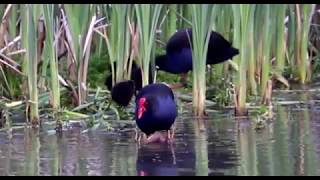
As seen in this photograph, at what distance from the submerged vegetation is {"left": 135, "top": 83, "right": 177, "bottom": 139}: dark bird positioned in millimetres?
873

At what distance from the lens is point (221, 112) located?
976cm

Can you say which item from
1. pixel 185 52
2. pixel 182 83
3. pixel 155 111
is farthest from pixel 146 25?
pixel 182 83

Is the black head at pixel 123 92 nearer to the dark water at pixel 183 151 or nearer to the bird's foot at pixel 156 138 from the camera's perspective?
the dark water at pixel 183 151

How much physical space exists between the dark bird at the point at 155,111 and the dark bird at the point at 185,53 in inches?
96.8

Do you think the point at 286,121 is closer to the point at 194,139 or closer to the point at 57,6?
the point at 194,139

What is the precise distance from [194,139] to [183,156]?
0.86 m

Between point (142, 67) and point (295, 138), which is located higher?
point (142, 67)

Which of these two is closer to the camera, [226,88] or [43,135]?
[43,135]

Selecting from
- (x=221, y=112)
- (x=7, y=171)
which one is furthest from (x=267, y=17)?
(x=7, y=171)

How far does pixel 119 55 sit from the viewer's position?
31.1 feet

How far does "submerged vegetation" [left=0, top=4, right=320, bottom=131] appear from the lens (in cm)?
888

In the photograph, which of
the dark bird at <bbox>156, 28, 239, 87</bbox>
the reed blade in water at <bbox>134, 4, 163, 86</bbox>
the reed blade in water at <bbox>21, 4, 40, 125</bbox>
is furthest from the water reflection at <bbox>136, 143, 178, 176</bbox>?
the dark bird at <bbox>156, 28, 239, 87</bbox>

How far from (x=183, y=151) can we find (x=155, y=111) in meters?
0.46

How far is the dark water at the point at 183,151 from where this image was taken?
6809mm
